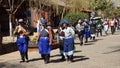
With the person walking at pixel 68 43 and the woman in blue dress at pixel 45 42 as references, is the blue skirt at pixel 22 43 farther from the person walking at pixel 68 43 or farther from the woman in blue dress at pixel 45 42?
the person walking at pixel 68 43

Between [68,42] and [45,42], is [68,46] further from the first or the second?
[45,42]

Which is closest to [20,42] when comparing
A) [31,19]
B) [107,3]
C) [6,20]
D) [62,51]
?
[62,51]

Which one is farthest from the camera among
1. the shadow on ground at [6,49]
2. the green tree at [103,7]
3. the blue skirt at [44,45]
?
the green tree at [103,7]

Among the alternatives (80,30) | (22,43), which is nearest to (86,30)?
(80,30)

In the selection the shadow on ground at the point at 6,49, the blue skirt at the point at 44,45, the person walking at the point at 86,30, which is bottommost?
the shadow on ground at the point at 6,49

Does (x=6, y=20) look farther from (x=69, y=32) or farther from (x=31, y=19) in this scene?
(x=69, y=32)

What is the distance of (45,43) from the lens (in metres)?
14.9

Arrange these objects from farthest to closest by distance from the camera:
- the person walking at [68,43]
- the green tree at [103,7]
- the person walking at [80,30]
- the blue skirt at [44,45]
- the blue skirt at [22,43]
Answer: the green tree at [103,7]
the person walking at [80,30]
the blue skirt at [22,43]
the person walking at [68,43]
the blue skirt at [44,45]

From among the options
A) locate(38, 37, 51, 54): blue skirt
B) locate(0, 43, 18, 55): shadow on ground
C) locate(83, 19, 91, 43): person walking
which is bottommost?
locate(0, 43, 18, 55): shadow on ground

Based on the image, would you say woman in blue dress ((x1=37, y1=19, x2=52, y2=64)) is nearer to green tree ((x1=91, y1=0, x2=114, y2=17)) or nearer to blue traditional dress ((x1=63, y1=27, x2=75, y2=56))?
blue traditional dress ((x1=63, y1=27, x2=75, y2=56))

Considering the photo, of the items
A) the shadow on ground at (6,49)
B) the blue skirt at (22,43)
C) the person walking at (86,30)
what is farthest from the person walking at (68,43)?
the person walking at (86,30)

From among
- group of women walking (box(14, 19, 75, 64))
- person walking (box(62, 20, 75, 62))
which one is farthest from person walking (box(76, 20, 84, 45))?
person walking (box(62, 20, 75, 62))

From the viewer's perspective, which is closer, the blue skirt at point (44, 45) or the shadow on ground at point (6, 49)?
the blue skirt at point (44, 45)

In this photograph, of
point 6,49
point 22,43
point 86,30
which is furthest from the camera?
point 86,30
